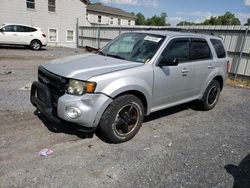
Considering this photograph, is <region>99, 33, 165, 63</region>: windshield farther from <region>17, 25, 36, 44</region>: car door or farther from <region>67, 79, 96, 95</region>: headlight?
<region>17, 25, 36, 44</region>: car door

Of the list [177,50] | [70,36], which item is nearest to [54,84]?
[177,50]

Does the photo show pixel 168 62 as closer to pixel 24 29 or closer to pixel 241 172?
pixel 241 172

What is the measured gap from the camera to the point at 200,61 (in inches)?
202

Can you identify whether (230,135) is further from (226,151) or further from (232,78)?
(232,78)

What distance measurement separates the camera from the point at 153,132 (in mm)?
4469

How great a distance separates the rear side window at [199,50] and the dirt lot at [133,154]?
4.50ft

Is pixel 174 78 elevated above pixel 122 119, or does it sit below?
above

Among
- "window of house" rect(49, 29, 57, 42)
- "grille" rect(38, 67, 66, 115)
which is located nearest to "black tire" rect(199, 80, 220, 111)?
"grille" rect(38, 67, 66, 115)

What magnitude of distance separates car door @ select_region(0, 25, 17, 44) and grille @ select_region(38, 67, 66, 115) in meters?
14.5

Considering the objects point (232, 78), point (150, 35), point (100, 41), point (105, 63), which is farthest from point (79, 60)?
point (100, 41)

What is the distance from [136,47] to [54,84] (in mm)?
1692

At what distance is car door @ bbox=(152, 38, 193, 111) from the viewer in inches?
168

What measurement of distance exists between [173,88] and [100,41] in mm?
15691

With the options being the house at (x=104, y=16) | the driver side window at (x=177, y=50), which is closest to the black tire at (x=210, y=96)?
the driver side window at (x=177, y=50)
